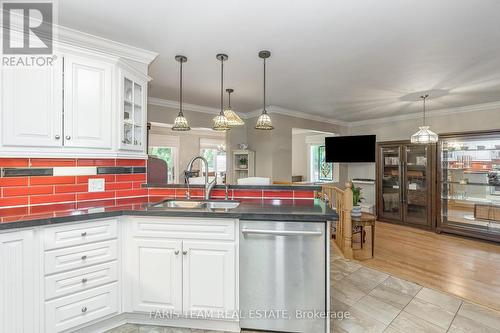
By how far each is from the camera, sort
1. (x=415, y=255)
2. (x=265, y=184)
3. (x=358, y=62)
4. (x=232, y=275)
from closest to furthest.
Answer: (x=232, y=275)
(x=265, y=184)
(x=358, y=62)
(x=415, y=255)

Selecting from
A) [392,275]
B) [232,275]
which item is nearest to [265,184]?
[232,275]

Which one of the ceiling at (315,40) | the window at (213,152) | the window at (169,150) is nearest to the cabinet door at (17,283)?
the ceiling at (315,40)

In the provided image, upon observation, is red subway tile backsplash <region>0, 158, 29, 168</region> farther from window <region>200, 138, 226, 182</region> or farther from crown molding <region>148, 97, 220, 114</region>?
window <region>200, 138, 226, 182</region>

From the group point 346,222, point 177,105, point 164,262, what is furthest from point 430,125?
point 164,262

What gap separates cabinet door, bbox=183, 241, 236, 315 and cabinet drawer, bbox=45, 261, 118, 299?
22.5 inches

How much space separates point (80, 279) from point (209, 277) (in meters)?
0.90

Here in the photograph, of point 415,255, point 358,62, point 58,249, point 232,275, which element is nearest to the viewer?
point 58,249

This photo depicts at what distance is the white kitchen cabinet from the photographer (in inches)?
86.9

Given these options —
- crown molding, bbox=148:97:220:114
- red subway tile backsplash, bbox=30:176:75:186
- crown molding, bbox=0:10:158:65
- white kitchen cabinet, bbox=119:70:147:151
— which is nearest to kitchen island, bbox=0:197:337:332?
red subway tile backsplash, bbox=30:176:75:186

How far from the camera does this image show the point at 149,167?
270 cm

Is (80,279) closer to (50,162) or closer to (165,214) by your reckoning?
(165,214)

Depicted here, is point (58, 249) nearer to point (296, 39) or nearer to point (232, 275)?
point (232, 275)

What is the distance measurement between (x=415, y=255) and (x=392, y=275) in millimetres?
1094

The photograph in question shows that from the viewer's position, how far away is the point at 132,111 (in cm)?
236
